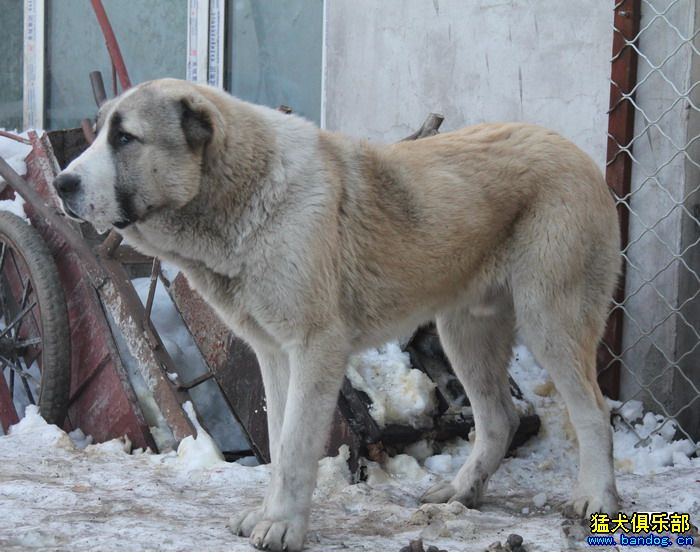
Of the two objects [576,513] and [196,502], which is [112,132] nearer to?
[196,502]

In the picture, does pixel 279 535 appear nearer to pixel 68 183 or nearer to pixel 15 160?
pixel 68 183

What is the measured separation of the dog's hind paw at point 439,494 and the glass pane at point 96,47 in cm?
433

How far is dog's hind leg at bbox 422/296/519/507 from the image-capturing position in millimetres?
4191

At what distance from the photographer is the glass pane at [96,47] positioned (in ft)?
24.7

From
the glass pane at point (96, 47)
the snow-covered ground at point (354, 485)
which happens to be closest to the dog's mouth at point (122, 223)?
the snow-covered ground at point (354, 485)

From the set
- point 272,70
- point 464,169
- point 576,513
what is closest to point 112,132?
point 464,169

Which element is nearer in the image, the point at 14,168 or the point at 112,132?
the point at 112,132

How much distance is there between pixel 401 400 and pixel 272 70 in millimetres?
3290

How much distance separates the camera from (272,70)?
7.05 m

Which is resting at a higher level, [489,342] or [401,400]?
[489,342]

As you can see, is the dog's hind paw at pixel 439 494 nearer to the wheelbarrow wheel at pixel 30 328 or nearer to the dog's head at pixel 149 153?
the dog's head at pixel 149 153

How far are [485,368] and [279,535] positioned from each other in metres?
1.36

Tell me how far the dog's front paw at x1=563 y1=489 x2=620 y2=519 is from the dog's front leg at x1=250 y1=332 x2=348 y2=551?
104 centimetres

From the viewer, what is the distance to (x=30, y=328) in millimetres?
5582
